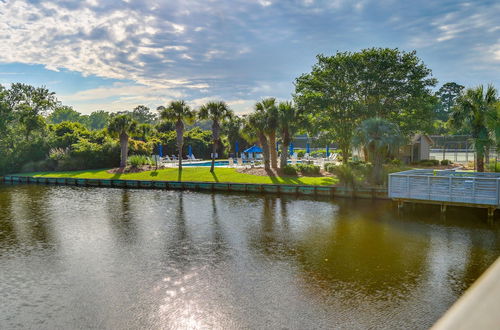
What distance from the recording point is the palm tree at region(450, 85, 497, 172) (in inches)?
1019

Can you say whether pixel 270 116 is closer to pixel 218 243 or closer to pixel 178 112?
pixel 178 112

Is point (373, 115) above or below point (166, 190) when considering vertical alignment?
above

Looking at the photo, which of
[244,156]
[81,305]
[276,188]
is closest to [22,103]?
[244,156]

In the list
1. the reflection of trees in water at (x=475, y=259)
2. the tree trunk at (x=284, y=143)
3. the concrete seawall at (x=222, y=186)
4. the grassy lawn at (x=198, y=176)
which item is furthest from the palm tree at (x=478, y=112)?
the tree trunk at (x=284, y=143)

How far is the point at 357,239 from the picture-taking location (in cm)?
1708

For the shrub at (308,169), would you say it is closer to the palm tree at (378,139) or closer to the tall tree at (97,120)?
the palm tree at (378,139)

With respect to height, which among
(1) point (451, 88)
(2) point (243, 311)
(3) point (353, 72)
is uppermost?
(1) point (451, 88)

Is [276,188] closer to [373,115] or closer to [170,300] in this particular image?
[373,115]

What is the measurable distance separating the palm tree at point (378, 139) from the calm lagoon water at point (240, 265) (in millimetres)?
4195

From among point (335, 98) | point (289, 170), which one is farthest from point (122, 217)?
point (335, 98)

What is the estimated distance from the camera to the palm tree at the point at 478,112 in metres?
25.9

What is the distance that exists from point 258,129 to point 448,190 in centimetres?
1875

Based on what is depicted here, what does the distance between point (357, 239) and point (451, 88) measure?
379ft

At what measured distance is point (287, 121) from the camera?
114 ft
